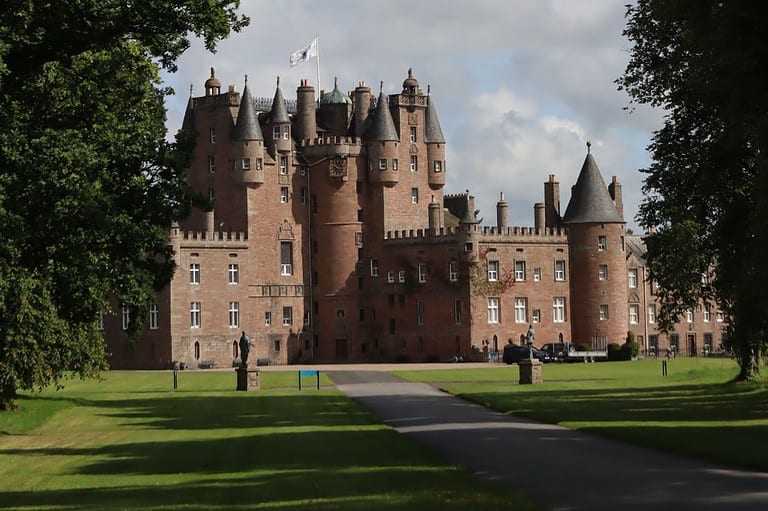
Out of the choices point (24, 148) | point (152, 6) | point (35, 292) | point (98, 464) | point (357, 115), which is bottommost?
point (98, 464)

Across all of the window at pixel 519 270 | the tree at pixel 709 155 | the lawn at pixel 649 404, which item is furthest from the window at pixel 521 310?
the tree at pixel 709 155

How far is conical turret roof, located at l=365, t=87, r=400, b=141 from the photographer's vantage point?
107062mm

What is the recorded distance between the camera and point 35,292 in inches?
1314

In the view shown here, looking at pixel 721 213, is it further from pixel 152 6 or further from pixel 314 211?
pixel 314 211

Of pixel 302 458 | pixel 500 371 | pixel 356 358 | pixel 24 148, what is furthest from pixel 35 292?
pixel 356 358

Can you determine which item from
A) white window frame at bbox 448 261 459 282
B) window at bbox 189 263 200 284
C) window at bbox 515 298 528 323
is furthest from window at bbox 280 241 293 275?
window at bbox 515 298 528 323

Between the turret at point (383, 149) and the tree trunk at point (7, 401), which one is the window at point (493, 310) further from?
the tree trunk at point (7, 401)

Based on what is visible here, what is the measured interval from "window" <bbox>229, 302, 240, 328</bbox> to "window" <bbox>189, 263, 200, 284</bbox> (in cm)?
318

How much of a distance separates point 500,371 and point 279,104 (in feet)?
120

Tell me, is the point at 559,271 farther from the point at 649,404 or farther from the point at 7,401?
the point at 7,401

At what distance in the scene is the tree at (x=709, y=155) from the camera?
91.2ft

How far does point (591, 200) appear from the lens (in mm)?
106938

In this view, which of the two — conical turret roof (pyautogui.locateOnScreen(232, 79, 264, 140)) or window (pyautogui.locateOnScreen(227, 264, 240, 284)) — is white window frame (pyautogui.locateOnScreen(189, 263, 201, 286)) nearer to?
window (pyautogui.locateOnScreen(227, 264, 240, 284))

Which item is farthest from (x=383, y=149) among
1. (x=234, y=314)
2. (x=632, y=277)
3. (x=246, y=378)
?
(x=246, y=378)
